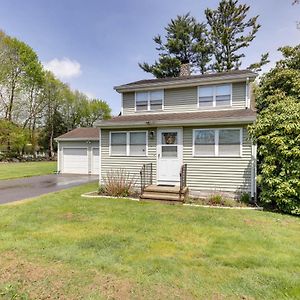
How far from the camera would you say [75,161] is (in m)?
18.7

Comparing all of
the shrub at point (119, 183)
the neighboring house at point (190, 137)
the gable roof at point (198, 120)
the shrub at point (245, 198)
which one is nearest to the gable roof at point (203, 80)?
the neighboring house at point (190, 137)

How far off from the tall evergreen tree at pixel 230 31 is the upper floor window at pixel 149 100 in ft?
55.9

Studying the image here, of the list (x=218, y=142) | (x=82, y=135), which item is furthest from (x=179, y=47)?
(x=218, y=142)

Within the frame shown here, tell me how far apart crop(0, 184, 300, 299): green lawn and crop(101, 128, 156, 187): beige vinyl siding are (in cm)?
373

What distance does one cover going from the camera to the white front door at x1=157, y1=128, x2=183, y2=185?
9.85 m

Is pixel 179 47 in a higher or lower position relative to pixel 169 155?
higher

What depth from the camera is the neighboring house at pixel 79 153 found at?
18.2 metres

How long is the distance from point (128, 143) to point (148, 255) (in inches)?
275

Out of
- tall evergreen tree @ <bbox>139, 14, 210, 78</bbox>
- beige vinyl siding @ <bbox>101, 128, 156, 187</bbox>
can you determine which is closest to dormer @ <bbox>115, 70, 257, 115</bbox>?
beige vinyl siding @ <bbox>101, 128, 156, 187</bbox>

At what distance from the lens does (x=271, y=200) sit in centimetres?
728

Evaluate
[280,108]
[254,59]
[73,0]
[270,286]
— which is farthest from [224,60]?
[270,286]

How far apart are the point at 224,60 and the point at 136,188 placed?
21.8m

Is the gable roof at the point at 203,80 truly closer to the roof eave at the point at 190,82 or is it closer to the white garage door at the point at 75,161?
the roof eave at the point at 190,82

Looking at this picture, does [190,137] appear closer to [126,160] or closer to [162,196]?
[162,196]
